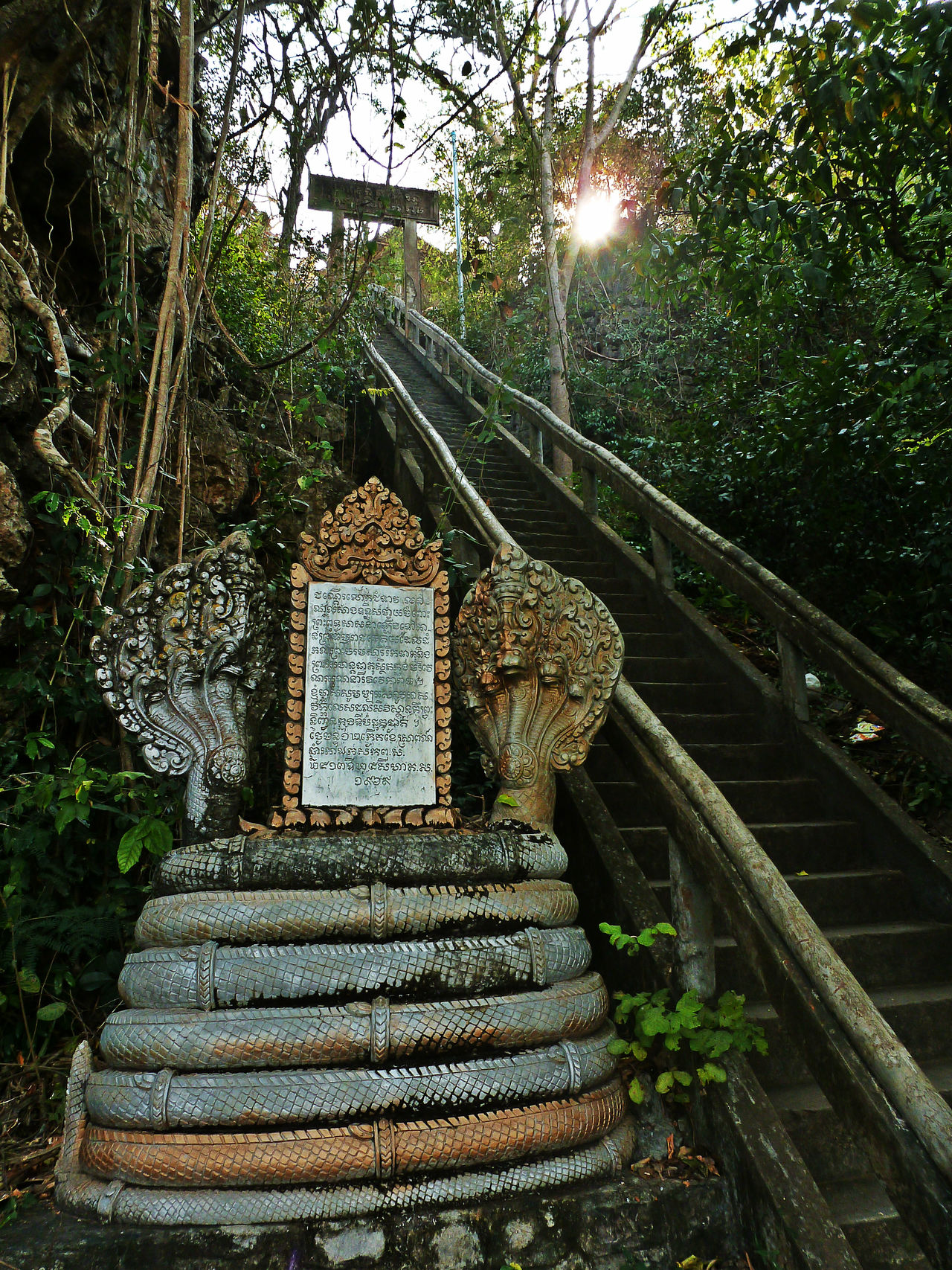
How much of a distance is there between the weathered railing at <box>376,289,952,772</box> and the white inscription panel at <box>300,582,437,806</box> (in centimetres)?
197

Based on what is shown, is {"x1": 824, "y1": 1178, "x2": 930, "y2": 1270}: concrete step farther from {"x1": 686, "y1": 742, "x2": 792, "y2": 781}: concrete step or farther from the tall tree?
the tall tree

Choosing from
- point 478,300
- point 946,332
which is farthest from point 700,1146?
point 478,300

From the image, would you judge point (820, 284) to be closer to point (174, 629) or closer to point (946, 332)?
point (946, 332)

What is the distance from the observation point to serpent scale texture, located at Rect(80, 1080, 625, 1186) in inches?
80.8

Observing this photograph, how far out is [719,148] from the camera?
3.77 meters

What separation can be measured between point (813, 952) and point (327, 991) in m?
1.37

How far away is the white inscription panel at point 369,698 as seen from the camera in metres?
3.00

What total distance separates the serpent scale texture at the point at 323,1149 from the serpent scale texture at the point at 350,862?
26.9 inches

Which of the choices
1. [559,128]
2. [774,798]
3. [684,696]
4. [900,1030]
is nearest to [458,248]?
[559,128]

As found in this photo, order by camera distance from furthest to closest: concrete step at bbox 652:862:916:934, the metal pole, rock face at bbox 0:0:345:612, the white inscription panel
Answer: the metal pole → rock face at bbox 0:0:345:612 → concrete step at bbox 652:862:916:934 → the white inscription panel

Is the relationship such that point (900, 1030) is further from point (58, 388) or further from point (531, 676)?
point (58, 388)

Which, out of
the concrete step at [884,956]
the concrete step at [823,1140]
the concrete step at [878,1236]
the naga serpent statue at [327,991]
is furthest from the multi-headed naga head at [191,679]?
the concrete step at [878,1236]

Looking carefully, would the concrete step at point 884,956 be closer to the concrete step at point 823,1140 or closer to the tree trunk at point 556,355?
the concrete step at point 823,1140

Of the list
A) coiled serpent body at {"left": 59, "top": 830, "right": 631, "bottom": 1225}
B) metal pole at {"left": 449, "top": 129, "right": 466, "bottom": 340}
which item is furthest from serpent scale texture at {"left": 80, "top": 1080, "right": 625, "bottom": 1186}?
metal pole at {"left": 449, "top": 129, "right": 466, "bottom": 340}
